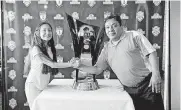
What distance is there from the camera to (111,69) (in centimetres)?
200

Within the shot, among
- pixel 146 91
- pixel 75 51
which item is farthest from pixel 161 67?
pixel 75 51

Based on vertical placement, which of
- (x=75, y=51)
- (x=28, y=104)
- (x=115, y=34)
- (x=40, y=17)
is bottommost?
(x=28, y=104)

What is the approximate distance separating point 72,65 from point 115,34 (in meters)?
0.48

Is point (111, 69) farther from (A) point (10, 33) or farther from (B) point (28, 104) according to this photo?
(A) point (10, 33)

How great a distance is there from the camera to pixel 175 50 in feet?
6.74

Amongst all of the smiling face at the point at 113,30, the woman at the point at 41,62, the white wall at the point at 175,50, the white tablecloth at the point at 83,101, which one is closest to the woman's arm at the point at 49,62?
the woman at the point at 41,62

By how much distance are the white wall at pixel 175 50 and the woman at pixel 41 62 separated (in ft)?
3.09

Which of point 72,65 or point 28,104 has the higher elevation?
point 72,65

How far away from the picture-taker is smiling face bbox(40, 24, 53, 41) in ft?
6.45

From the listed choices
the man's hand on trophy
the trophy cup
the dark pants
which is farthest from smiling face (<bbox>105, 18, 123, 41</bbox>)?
the dark pants

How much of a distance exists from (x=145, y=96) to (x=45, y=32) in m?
1.07

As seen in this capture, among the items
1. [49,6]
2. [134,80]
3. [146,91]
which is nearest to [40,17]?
[49,6]

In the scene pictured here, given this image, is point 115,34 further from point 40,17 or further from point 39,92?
point 39,92

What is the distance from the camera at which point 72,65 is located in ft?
6.48
